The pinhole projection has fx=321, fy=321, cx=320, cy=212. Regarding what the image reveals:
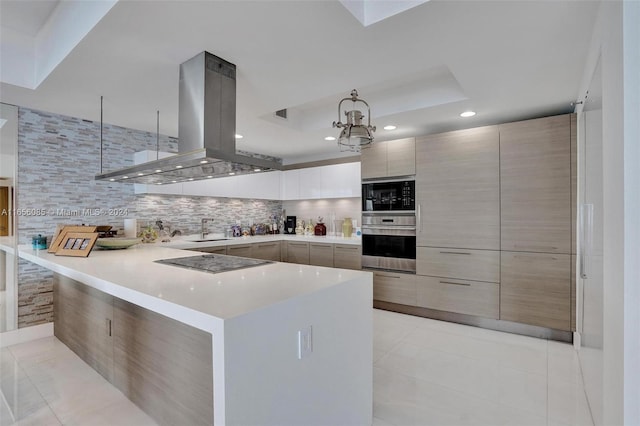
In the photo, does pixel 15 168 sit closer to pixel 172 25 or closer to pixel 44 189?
pixel 44 189

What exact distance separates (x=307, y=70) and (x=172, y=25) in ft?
3.04

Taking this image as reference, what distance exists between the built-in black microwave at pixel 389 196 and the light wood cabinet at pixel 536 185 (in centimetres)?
101

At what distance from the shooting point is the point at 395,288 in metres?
4.11

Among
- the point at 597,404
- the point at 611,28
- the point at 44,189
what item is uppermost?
the point at 611,28

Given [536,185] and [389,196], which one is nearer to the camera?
[536,185]

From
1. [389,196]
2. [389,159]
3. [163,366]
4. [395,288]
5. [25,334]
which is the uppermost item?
[389,159]

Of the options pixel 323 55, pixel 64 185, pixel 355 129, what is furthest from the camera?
pixel 64 185

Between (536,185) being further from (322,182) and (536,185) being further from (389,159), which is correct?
(322,182)

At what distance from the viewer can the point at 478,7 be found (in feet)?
5.40

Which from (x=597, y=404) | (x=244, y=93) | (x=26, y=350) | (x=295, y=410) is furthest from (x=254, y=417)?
(x=26, y=350)

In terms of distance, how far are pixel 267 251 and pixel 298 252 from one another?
487mm

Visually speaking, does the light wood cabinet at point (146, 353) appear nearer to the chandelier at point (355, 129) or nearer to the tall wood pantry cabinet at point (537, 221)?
the chandelier at point (355, 129)

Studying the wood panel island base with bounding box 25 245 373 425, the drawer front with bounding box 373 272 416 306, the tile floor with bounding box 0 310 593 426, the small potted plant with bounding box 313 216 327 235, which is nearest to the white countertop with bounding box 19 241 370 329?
the wood panel island base with bounding box 25 245 373 425

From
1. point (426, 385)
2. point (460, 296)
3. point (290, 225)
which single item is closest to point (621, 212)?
point (426, 385)
